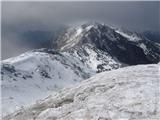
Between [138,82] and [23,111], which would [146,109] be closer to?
[138,82]

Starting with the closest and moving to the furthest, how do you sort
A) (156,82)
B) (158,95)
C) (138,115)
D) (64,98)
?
1. (138,115)
2. (158,95)
3. (156,82)
4. (64,98)

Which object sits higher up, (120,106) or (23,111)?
(120,106)

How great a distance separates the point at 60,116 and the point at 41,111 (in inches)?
A: 162

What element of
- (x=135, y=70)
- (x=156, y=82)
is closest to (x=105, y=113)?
(x=156, y=82)

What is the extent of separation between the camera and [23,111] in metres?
46.3

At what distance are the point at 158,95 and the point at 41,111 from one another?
11411mm

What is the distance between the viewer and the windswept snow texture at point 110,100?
3681 centimetres

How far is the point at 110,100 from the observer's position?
1543 inches

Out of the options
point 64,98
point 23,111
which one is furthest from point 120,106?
point 23,111

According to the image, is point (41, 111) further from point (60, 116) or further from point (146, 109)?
point (146, 109)

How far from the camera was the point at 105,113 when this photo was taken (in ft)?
121

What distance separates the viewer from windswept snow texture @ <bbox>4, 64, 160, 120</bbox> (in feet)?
121

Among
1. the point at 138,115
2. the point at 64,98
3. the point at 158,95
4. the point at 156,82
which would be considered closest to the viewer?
the point at 138,115

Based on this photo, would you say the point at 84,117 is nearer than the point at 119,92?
Yes
